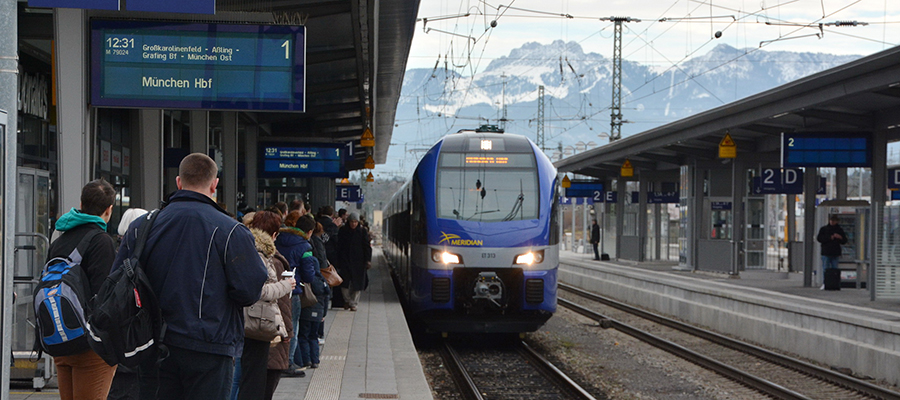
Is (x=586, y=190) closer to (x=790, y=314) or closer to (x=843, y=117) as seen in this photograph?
(x=843, y=117)

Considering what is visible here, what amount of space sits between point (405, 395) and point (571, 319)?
10.6 meters

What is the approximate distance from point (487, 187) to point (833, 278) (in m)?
9.20

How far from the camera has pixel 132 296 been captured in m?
3.73

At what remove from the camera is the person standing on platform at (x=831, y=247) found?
60.7 feet

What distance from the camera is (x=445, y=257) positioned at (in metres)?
12.9

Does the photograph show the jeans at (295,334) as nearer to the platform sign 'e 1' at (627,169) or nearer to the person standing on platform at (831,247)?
the person standing on platform at (831,247)

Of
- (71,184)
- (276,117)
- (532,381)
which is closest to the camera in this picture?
(71,184)

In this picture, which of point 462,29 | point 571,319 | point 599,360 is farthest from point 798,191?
point 599,360

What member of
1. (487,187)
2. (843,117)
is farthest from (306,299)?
(843,117)

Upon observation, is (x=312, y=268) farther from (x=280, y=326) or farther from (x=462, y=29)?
(x=462, y=29)

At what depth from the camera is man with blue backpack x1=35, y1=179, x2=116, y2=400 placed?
458cm

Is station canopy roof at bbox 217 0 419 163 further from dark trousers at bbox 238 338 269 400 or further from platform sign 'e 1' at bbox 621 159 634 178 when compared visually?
platform sign 'e 1' at bbox 621 159 634 178

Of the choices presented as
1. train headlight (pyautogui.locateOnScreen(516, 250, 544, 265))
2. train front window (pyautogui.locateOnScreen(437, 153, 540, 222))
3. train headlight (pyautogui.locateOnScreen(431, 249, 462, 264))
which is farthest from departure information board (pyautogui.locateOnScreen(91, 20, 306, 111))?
train headlight (pyautogui.locateOnScreen(516, 250, 544, 265))

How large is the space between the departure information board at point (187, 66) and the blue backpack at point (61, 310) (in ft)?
12.6
